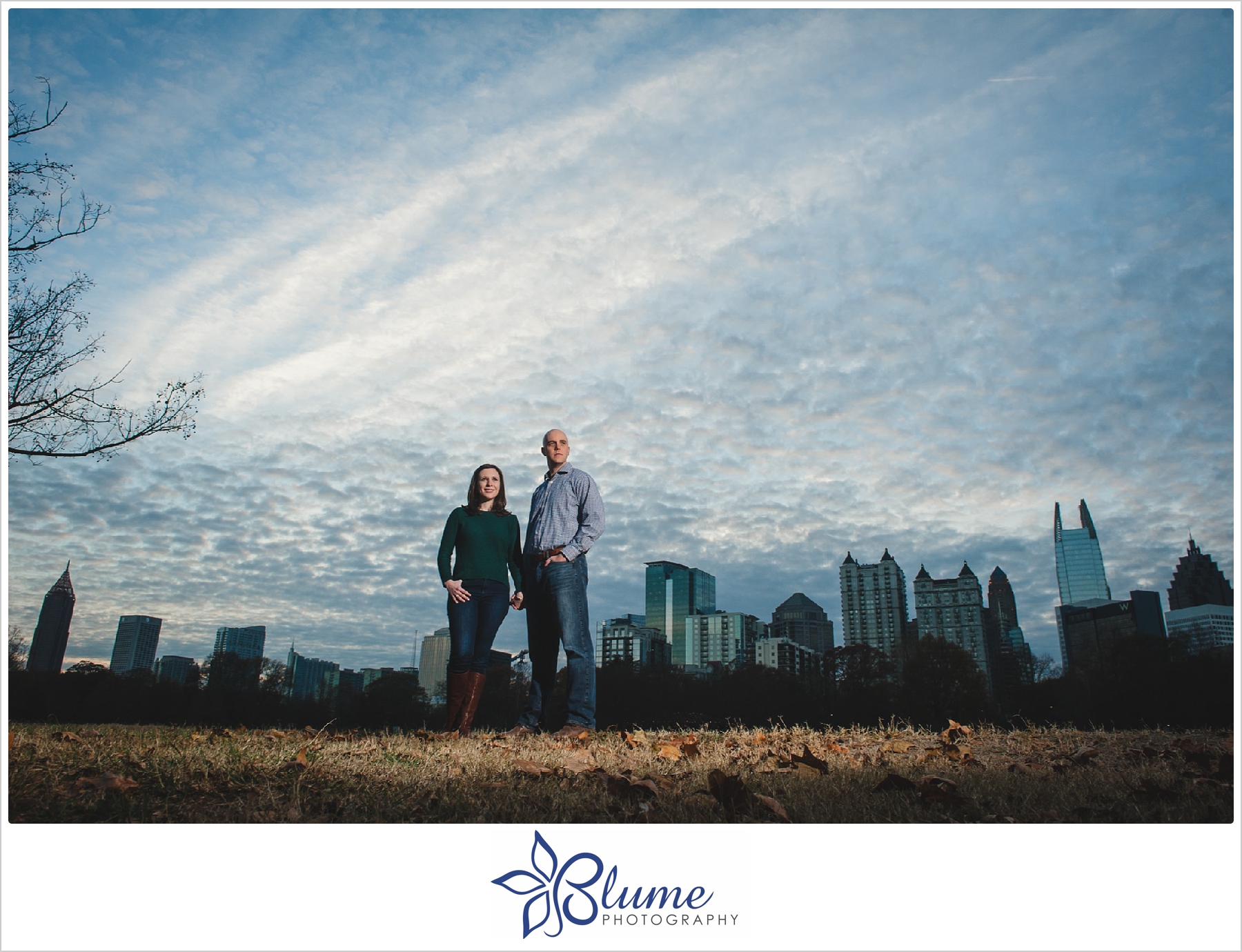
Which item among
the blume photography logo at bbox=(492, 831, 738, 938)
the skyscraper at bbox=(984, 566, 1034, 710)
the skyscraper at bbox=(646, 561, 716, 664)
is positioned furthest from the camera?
the skyscraper at bbox=(646, 561, 716, 664)

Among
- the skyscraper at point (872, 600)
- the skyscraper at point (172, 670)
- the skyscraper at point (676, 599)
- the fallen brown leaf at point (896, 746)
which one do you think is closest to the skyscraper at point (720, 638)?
the skyscraper at point (676, 599)

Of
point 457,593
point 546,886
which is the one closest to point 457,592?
point 457,593

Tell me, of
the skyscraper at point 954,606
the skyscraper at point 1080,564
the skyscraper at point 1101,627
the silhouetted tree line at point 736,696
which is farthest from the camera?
the skyscraper at point 954,606

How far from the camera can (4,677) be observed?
3.04m

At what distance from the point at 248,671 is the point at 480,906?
2037 centimetres

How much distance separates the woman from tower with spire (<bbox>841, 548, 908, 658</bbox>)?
5255cm

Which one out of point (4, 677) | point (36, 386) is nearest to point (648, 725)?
point (4, 677)

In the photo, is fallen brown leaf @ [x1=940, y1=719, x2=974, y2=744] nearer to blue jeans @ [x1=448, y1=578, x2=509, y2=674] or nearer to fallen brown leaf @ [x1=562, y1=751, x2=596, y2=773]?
fallen brown leaf @ [x1=562, y1=751, x2=596, y2=773]

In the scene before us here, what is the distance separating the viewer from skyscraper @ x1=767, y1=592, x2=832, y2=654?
58.8 meters

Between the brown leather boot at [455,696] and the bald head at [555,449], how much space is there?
1.61m

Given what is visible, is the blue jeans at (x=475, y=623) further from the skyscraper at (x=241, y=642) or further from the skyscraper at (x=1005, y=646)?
the skyscraper at (x=1005, y=646)

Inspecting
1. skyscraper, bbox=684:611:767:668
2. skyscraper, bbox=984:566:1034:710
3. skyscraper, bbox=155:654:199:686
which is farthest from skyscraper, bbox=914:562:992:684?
skyscraper, bbox=155:654:199:686

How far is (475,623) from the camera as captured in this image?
5.02 metres

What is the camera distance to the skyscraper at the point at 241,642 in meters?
19.5
